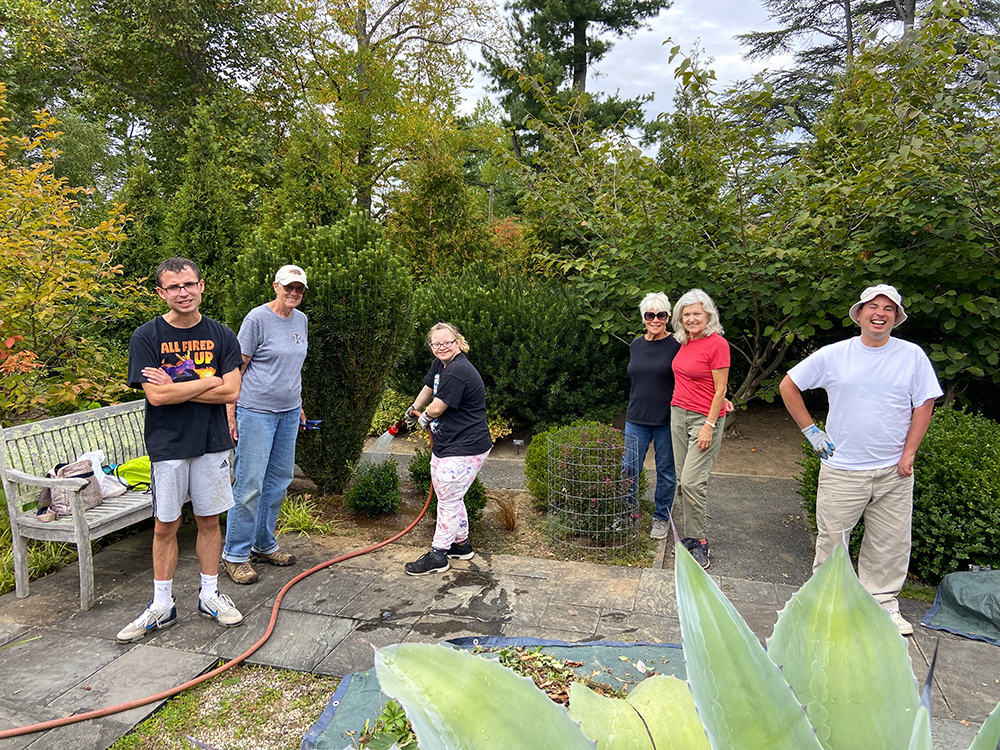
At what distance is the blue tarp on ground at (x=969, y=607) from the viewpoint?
339cm

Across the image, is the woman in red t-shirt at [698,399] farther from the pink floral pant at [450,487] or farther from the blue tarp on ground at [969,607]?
the pink floral pant at [450,487]

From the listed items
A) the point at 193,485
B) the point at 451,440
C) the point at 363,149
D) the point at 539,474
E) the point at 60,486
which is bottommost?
the point at 539,474

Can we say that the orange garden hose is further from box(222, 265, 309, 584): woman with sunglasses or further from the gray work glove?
the gray work glove

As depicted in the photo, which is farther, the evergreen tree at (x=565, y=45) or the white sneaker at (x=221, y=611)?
the evergreen tree at (x=565, y=45)

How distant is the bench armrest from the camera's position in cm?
362

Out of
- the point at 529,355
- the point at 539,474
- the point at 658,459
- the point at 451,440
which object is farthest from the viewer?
the point at 529,355

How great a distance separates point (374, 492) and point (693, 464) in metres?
2.53

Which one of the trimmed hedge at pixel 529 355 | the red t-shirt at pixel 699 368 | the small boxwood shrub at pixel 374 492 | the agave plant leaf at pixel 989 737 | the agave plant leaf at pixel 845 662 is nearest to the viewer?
the agave plant leaf at pixel 989 737

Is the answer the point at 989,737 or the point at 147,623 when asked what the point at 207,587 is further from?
the point at 989,737

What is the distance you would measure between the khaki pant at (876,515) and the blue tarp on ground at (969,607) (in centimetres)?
29

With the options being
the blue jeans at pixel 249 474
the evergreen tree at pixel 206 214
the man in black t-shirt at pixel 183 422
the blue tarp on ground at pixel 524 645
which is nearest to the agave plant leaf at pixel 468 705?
the blue tarp on ground at pixel 524 645

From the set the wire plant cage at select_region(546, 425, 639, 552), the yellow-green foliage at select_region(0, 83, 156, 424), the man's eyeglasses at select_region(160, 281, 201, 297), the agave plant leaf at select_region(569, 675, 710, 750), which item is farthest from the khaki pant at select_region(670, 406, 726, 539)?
the yellow-green foliage at select_region(0, 83, 156, 424)

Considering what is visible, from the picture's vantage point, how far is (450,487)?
4172mm

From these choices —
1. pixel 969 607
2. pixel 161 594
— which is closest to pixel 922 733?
pixel 161 594
